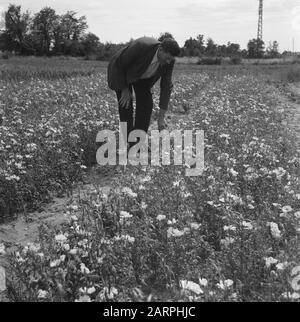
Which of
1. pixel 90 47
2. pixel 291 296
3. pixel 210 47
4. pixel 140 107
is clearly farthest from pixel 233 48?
pixel 291 296

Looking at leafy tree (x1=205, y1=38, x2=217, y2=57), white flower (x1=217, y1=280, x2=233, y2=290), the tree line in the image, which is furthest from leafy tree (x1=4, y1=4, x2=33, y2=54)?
white flower (x1=217, y1=280, x2=233, y2=290)

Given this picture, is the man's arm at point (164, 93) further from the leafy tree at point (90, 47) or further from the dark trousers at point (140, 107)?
the leafy tree at point (90, 47)

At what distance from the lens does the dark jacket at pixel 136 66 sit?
6207mm

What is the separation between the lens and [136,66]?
6320 millimetres

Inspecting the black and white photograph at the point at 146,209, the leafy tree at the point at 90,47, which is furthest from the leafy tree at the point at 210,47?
the black and white photograph at the point at 146,209

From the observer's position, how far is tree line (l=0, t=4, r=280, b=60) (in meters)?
72.2

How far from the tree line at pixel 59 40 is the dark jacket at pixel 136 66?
64.6 meters

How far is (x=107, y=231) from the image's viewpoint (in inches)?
166

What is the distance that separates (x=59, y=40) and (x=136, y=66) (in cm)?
7285

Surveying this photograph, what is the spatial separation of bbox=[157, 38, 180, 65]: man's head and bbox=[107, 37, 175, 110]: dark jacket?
0.23 metres

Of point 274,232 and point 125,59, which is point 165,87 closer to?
point 125,59
